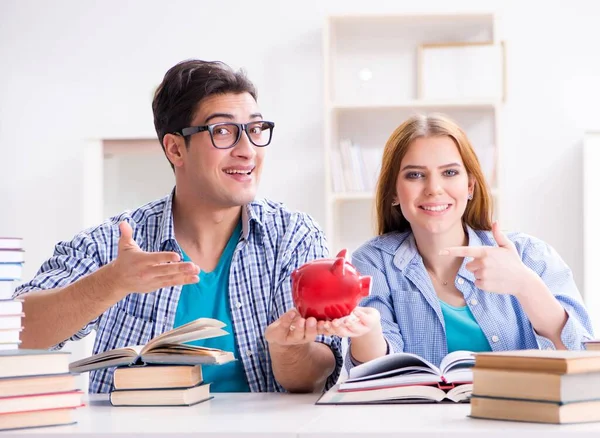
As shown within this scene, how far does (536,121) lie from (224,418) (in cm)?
320

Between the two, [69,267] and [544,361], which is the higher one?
[69,267]

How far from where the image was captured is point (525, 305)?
77.8 inches

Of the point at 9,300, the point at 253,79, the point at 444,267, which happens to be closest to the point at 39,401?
the point at 9,300

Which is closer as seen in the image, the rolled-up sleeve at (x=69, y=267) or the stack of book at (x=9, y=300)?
the stack of book at (x=9, y=300)

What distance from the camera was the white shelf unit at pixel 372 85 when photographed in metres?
4.11

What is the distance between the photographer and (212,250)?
7.33 ft

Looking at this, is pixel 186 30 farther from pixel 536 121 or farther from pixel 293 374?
pixel 293 374

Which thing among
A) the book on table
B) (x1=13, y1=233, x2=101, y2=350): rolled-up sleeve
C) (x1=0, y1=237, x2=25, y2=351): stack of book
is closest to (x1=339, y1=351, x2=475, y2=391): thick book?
the book on table

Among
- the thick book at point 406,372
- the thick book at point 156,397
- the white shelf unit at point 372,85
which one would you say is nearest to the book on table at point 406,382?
the thick book at point 406,372

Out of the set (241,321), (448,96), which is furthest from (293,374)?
(448,96)

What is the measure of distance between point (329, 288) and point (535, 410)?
0.43 m

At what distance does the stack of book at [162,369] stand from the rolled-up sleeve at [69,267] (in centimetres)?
45

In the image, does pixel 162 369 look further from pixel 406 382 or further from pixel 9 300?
pixel 406 382

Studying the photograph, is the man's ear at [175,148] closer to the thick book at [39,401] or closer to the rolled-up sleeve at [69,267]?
the rolled-up sleeve at [69,267]
